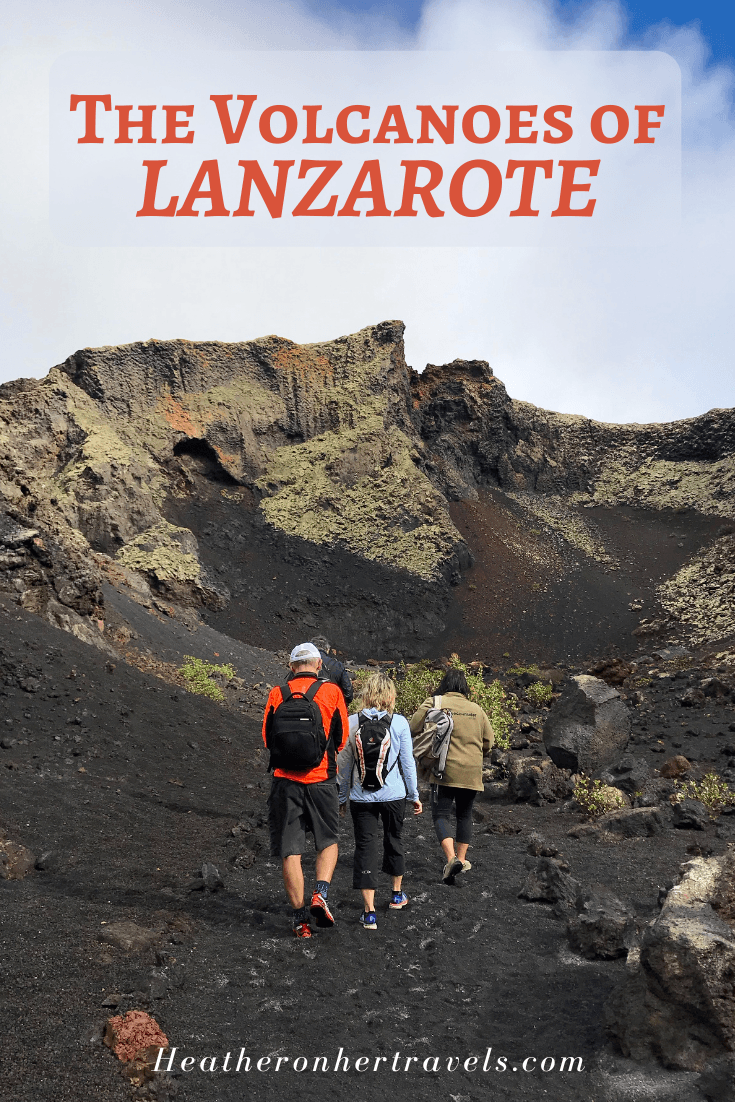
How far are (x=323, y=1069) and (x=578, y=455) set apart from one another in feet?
157

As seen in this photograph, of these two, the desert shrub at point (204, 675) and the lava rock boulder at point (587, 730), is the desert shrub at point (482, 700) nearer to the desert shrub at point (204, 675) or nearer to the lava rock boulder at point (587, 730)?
the lava rock boulder at point (587, 730)

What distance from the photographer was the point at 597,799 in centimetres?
783

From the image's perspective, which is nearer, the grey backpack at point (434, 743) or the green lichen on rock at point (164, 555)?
the grey backpack at point (434, 743)

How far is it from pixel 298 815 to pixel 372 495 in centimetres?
3166

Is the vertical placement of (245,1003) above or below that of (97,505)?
below

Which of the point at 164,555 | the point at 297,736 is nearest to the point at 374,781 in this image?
the point at 297,736

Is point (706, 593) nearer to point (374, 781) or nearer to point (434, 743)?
point (434, 743)

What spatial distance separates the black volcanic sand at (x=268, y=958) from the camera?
2826 millimetres

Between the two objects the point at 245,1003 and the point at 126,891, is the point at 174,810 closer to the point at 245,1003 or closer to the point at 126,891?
the point at 126,891

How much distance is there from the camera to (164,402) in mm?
37188

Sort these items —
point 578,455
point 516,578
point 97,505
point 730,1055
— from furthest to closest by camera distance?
point 578,455 → point 516,578 → point 97,505 → point 730,1055

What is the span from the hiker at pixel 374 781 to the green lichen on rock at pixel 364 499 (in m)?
27.3

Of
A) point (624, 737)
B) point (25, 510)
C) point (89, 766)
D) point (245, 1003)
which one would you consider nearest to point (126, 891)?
point (245, 1003)

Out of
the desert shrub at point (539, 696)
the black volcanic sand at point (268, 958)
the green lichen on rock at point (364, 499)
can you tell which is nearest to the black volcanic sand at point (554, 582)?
the green lichen on rock at point (364, 499)
